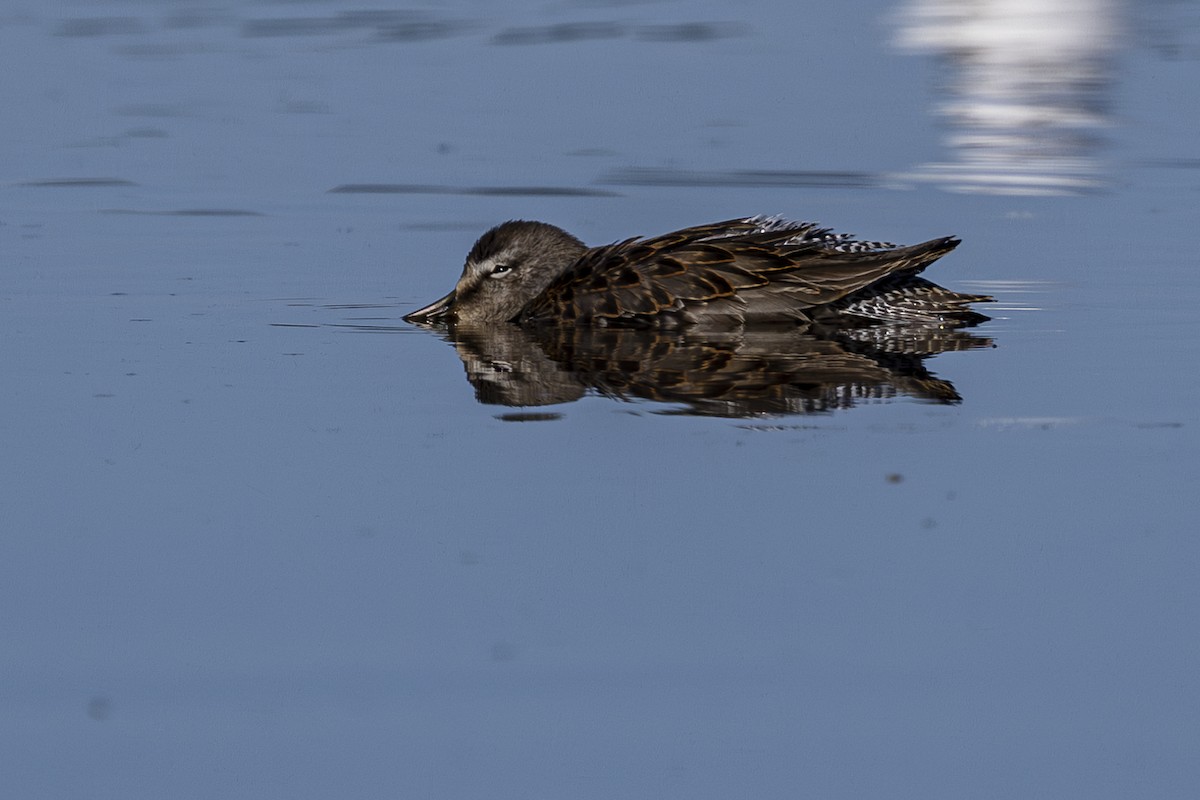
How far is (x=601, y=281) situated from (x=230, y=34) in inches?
459

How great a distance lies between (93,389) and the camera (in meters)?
8.92

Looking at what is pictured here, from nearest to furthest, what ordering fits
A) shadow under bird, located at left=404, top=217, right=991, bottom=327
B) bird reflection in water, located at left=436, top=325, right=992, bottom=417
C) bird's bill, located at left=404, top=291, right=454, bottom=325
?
1. bird reflection in water, located at left=436, top=325, right=992, bottom=417
2. shadow under bird, located at left=404, top=217, right=991, bottom=327
3. bird's bill, located at left=404, top=291, right=454, bottom=325

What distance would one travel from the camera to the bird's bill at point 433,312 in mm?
10695

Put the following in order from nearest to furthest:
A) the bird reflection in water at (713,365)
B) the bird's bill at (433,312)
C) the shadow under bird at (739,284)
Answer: the bird reflection in water at (713,365) < the shadow under bird at (739,284) < the bird's bill at (433,312)

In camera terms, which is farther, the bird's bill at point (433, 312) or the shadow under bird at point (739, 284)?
the bird's bill at point (433, 312)

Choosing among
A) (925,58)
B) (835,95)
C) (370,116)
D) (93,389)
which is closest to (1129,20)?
(925,58)

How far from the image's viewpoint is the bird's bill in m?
10.7

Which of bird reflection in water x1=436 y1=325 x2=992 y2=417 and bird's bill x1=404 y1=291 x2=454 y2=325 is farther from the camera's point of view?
bird's bill x1=404 y1=291 x2=454 y2=325

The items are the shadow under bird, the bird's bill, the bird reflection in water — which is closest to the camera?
the bird reflection in water

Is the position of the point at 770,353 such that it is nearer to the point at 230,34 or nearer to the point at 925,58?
the point at 925,58

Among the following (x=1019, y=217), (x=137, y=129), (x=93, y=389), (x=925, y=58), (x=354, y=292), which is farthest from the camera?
(x=925, y=58)

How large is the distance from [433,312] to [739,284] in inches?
66.2

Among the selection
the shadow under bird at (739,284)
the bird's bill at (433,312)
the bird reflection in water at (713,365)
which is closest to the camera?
the bird reflection in water at (713,365)

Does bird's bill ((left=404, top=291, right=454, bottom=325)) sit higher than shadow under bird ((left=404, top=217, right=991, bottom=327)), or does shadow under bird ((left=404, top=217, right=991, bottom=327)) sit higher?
shadow under bird ((left=404, top=217, right=991, bottom=327))
